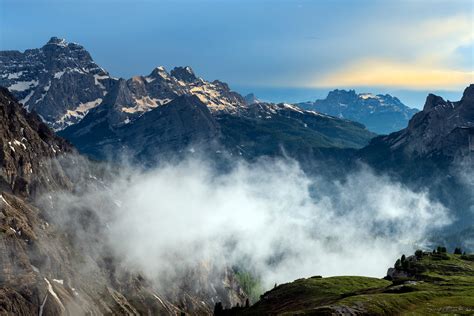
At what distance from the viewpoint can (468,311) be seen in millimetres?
142125

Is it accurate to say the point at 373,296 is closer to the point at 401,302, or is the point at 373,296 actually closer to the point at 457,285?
the point at 401,302

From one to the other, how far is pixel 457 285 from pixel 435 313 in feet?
197

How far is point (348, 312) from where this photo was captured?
14300 cm

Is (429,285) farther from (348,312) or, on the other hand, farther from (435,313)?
(348,312)

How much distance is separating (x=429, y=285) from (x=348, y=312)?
64226 millimetres

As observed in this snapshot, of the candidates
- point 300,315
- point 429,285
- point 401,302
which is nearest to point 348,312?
point 300,315

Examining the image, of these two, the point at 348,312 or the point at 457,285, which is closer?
the point at 348,312

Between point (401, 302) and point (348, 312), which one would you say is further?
point (401, 302)

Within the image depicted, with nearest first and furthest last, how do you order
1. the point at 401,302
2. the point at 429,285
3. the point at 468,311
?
the point at 468,311, the point at 401,302, the point at 429,285

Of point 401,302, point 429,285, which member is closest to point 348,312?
point 401,302

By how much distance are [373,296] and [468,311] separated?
27995mm

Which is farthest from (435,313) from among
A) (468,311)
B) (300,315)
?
(300,315)

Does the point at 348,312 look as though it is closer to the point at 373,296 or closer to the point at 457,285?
the point at 373,296

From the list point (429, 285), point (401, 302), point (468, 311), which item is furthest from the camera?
point (429, 285)
